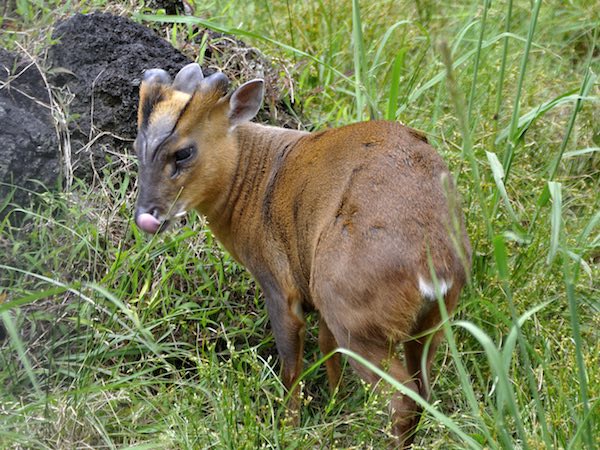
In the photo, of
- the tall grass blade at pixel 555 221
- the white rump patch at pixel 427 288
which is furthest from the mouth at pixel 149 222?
the tall grass blade at pixel 555 221

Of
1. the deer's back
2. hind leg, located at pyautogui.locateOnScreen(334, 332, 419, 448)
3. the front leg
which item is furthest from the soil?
hind leg, located at pyautogui.locateOnScreen(334, 332, 419, 448)

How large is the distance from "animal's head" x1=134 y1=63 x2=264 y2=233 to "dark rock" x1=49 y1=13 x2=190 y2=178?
69 cm

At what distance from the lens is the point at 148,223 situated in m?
4.70

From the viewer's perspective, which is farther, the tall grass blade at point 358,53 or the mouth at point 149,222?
the tall grass blade at point 358,53

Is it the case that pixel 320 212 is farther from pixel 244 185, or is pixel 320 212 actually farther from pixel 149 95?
pixel 149 95

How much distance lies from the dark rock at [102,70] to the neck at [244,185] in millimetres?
811

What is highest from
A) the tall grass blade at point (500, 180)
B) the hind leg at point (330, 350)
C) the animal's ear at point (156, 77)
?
the animal's ear at point (156, 77)

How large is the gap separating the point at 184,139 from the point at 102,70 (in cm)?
110

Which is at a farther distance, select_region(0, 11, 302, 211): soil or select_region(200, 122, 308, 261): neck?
select_region(0, 11, 302, 211): soil

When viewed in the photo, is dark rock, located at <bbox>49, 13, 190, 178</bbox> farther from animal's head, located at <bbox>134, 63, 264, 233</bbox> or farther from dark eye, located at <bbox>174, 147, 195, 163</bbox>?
dark eye, located at <bbox>174, 147, 195, 163</bbox>

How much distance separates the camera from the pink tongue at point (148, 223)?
470 centimetres

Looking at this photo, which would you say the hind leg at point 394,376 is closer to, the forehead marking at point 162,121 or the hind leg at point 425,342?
the hind leg at point 425,342

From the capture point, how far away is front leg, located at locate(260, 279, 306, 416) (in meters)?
4.82

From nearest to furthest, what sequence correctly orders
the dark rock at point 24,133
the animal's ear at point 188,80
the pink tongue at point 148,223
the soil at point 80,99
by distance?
the pink tongue at point 148,223, the animal's ear at point 188,80, the dark rock at point 24,133, the soil at point 80,99
